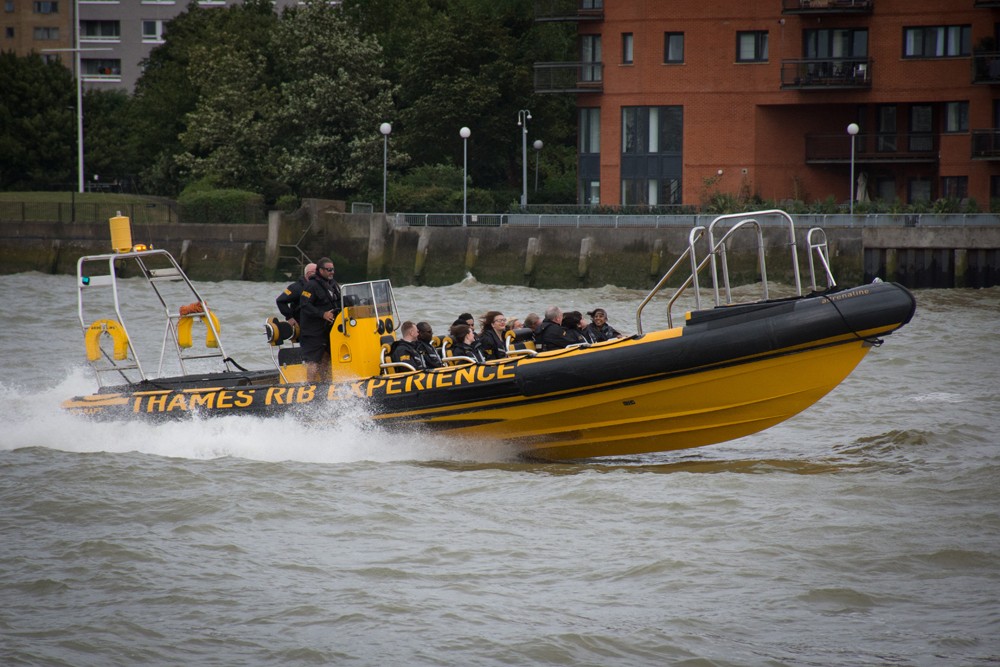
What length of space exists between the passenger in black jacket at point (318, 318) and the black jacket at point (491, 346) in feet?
4.90

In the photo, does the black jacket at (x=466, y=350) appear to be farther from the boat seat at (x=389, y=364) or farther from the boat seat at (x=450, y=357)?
the boat seat at (x=389, y=364)

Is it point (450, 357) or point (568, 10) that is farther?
point (568, 10)

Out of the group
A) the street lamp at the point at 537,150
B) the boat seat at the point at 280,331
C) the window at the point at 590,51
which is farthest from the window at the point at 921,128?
the boat seat at the point at 280,331

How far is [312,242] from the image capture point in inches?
1505

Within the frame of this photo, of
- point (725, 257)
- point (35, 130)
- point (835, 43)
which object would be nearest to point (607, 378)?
point (725, 257)

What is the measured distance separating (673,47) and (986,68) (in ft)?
32.1

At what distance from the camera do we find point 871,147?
41.0m

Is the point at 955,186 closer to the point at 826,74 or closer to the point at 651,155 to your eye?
the point at 826,74

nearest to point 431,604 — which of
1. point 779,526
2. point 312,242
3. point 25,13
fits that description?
point 779,526

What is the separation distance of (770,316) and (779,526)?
2043 mm

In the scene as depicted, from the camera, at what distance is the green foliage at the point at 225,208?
4162 centimetres

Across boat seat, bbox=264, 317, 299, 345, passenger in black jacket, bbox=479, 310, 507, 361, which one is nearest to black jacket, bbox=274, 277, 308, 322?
boat seat, bbox=264, 317, 299, 345

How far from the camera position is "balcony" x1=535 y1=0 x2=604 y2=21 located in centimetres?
4200

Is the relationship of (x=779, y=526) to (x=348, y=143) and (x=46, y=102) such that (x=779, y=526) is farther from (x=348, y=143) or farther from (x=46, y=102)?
(x=46, y=102)
